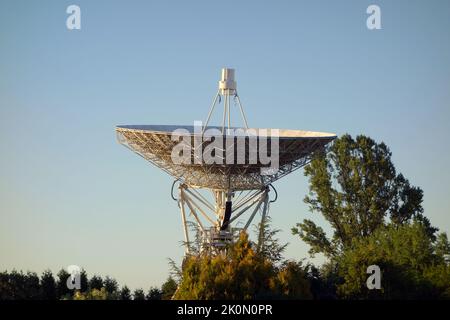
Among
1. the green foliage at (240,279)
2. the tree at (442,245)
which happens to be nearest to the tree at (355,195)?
the tree at (442,245)

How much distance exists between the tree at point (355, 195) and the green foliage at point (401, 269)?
30.9 feet

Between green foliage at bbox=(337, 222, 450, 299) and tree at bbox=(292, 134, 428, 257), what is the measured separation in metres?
9.41

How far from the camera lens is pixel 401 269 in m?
85.2

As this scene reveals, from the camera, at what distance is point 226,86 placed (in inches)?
3093

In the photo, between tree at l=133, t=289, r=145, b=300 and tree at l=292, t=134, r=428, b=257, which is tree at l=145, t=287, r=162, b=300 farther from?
tree at l=292, t=134, r=428, b=257

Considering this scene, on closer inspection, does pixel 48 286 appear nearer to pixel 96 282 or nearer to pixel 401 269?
pixel 96 282

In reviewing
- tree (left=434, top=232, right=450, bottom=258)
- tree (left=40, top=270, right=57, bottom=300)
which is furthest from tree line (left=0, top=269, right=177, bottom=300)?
tree (left=434, top=232, right=450, bottom=258)

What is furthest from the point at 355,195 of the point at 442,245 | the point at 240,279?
the point at 240,279

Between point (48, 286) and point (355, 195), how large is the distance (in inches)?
1268

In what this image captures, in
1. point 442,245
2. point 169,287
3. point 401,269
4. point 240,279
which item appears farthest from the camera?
point 442,245

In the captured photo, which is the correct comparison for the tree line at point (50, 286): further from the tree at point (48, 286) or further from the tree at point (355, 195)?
the tree at point (355, 195)

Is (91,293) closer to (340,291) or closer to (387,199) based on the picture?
(340,291)
